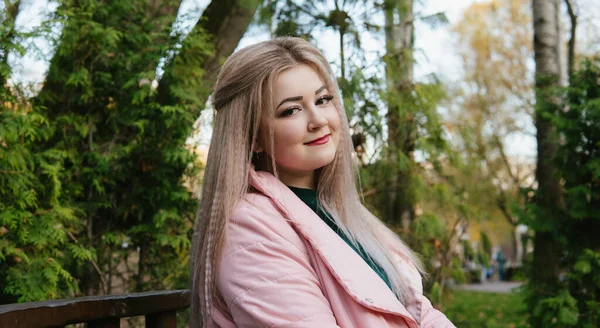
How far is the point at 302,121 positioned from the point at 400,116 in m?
2.75

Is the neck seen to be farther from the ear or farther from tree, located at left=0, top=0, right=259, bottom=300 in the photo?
tree, located at left=0, top=0, right=259, bottom=300

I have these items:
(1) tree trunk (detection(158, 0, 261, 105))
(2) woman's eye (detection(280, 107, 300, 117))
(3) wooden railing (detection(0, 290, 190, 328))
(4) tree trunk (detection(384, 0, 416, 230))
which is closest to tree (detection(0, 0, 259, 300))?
(1) tree trunk (detection(158, 0, 261, 105))

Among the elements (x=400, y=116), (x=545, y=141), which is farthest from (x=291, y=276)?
(x=545, y=141)

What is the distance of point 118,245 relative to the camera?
3943 millimetres

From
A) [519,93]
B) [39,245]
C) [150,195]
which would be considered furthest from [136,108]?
[519,93]

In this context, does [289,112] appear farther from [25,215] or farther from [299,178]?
[25,215]

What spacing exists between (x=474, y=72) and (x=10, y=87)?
55.2ft

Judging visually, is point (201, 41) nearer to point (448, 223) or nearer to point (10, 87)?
point (10, 87)

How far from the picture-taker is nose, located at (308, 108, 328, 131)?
6.47 ft

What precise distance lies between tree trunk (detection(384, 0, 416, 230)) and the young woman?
7.69 ft

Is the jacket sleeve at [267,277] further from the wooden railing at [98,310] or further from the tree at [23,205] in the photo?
the tree at [23,205]

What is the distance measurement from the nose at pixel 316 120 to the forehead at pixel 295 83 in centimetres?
7

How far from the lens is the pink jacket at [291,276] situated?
5.21ft

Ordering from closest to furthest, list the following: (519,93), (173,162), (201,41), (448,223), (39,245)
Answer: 1. (39,245)
2. (173,162)
3. (201,41)
4. (448,223)
5. (519,93)
